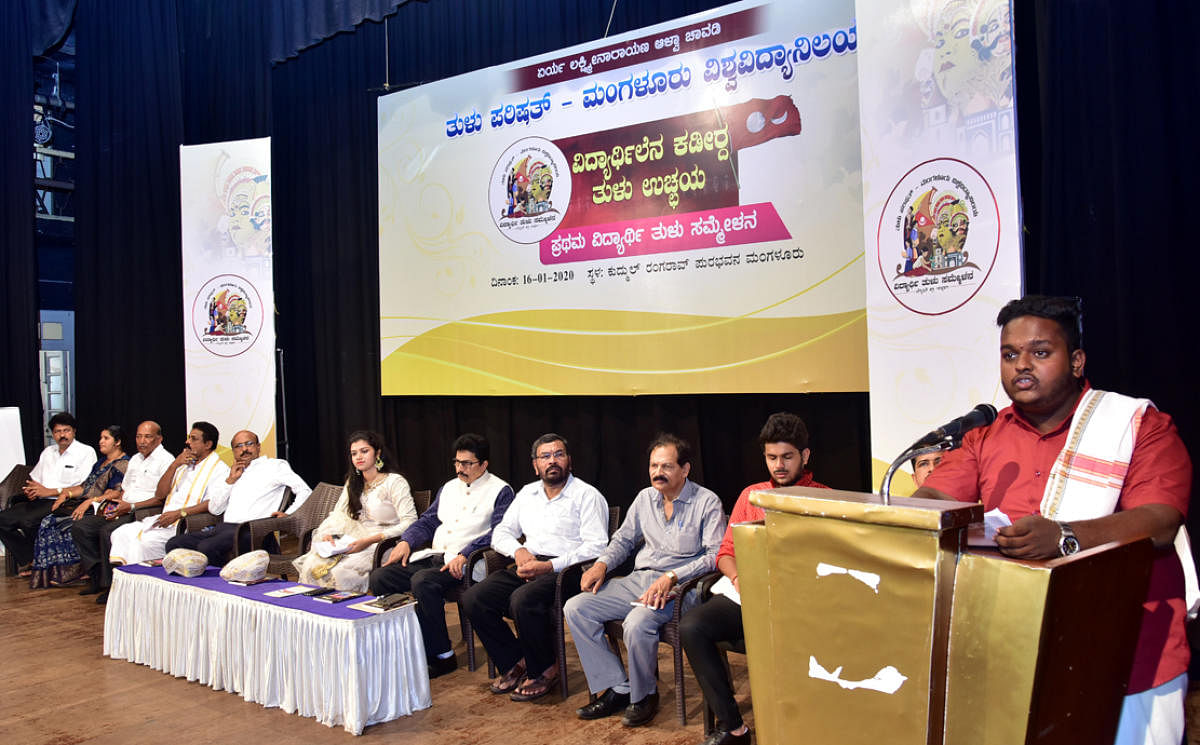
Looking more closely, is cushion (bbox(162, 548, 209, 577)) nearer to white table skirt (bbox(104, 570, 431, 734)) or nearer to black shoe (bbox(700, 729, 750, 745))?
white table skirt (bbox(104, 570, 431, 734))

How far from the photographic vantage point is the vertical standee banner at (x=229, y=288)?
22.5ft

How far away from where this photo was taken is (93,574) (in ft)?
19.5

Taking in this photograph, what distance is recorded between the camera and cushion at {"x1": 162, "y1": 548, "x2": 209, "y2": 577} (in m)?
4.20

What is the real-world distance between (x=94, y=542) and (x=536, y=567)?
11.8 ft

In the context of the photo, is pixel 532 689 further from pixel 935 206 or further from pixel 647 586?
pixel 935 206

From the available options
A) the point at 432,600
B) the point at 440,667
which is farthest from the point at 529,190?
the point at 440,667

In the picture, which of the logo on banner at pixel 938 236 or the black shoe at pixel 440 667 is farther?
the black shoe at pixel 440 667

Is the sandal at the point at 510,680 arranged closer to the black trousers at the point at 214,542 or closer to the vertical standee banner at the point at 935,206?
the vertical standee banner at the point at 935,206

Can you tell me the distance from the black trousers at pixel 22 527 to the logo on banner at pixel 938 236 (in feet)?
19.5

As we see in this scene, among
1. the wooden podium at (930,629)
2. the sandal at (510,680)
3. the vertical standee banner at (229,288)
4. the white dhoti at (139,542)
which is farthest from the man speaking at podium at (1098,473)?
the vertical standee banner at (229,288)

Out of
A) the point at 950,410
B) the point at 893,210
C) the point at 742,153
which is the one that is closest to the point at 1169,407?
the point at 950,410

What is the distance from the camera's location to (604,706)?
3.58 m

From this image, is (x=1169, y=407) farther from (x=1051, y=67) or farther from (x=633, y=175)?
(x=633, y=175)

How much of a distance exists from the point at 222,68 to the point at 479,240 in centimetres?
350
